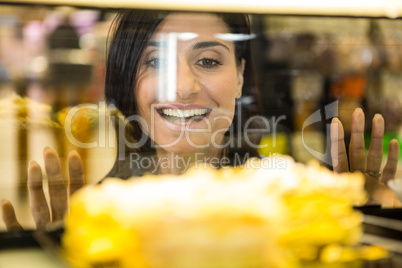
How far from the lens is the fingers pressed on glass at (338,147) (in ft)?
4.66

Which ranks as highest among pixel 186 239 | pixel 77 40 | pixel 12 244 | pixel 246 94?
pixel 77 40

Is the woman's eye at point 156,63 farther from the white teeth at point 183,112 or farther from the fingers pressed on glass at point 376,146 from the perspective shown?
the fingers pressed on glass at point 376,146

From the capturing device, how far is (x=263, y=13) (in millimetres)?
1313

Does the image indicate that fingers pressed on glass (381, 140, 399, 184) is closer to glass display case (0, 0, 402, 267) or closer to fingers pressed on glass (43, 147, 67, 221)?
glass display case (0, 0, 402, 267)

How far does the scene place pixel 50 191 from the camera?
1.18m

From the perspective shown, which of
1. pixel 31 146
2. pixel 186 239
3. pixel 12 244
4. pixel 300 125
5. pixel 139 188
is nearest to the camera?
pixel 186 239

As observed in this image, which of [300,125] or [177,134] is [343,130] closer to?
[300,125]

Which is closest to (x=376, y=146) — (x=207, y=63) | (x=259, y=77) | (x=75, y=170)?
(x=259, y=77)

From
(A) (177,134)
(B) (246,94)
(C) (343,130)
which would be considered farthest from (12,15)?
(C) (343,130)

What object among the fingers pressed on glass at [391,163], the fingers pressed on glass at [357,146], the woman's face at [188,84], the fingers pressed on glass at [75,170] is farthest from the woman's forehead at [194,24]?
the fingers pressed on glass at [391,163]

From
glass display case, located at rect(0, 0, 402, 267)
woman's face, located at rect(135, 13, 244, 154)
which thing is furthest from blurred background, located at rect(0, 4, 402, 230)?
woman's face, located at rect(135, 13, 244, 154)

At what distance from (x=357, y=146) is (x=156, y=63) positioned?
62 centimetres

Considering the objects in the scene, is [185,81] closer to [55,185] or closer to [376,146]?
[55,185]

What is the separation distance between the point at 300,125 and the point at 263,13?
0.32 metres
